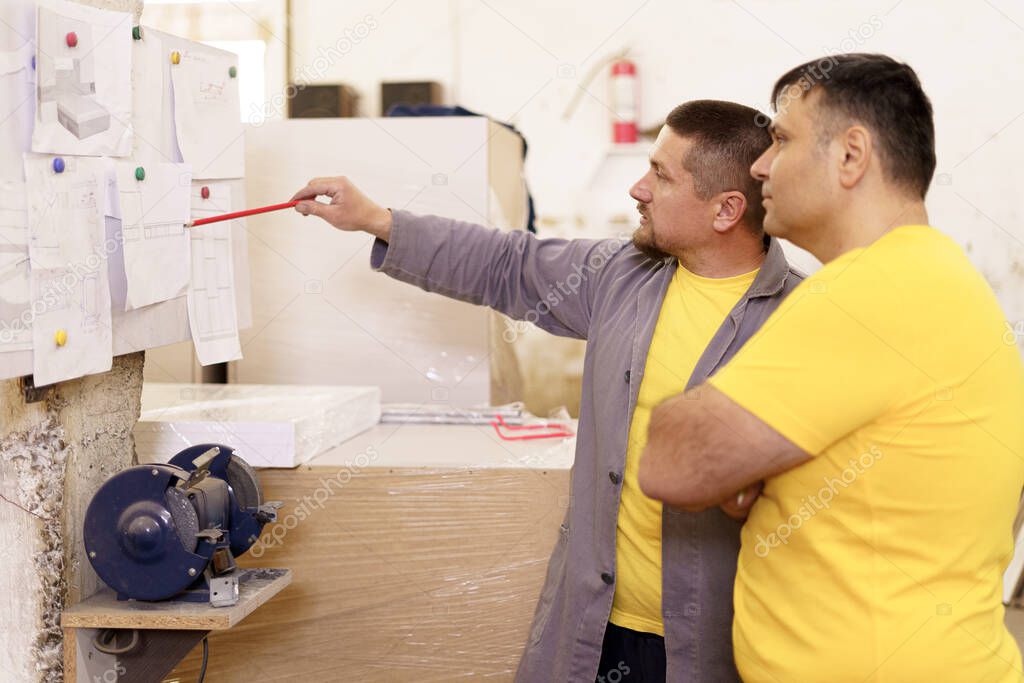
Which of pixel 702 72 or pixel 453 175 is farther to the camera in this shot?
pixel 702 72

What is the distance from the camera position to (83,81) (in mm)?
1410

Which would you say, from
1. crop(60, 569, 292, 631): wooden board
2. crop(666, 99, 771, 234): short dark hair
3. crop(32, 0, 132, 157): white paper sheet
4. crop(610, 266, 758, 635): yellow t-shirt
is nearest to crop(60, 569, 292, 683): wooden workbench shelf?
crop(60, 569, 292, 631): wooden board

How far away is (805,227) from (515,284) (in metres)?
0.74

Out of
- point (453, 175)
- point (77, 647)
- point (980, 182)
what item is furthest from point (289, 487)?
point (980, 182)

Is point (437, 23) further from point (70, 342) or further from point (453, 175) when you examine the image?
point (70, 342)

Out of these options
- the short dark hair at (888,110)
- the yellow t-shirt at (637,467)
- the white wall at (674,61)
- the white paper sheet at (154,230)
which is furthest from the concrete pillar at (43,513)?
the white wall at (674,61)

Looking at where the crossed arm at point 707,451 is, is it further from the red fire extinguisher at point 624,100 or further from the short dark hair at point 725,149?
the red fire extinguisher at point 624,100

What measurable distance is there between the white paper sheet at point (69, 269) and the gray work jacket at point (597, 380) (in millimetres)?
497

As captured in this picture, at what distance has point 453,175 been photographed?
7.67 ft

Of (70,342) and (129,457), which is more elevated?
(70,342)

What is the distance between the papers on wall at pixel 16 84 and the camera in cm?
126

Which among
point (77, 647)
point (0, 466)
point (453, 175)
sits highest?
point (453, 175)

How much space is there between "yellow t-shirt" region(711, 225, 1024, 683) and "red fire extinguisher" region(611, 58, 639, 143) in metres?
2.78

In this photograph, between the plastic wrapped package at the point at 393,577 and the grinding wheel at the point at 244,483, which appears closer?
the grinding wheel at the point at 244,483
